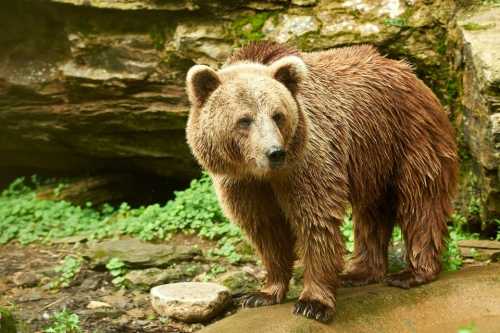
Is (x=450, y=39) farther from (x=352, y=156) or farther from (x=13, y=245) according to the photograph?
(x=13, y=245)

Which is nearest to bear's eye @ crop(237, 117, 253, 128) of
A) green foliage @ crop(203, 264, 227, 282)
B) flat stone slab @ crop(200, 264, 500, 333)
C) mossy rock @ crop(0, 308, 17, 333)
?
flat stone slab @ crop(200, 264, 500, 333)

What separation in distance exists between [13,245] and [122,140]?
1.99m

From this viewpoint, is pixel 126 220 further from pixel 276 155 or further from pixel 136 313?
pixel 276 155

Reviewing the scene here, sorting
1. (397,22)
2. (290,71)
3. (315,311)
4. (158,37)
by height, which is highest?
(397,22)

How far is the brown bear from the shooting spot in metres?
4.75

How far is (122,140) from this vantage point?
30.1ft

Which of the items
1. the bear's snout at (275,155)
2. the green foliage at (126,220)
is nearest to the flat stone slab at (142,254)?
the green foliage at (126,220)

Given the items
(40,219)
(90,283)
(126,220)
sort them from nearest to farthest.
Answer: (90,283), (126,220), (40,219)

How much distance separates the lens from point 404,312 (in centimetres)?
505

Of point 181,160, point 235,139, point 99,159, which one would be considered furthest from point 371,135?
point 99,159

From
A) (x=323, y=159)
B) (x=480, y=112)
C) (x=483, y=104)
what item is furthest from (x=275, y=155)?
(x=480, y=112)

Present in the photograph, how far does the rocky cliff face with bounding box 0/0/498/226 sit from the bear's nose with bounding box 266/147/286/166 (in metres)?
2.74

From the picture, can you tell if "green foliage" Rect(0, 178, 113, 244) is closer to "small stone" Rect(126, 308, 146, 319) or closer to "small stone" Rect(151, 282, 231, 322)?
"small stone" Rect(126, 308, 146, 319)

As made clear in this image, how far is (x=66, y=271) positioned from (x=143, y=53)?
2722mm
